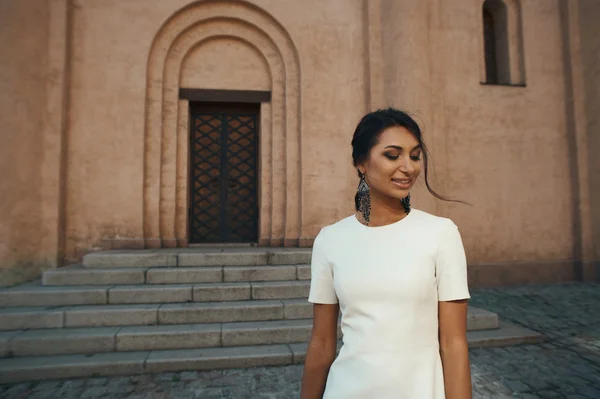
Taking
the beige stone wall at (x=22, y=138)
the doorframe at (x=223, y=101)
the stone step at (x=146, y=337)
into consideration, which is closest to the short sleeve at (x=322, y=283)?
the stone step at (x=146, y=337)

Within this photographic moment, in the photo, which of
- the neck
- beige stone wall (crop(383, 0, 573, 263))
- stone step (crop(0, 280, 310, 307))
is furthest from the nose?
beige stone wall (crop(383, 0, 573, 263))

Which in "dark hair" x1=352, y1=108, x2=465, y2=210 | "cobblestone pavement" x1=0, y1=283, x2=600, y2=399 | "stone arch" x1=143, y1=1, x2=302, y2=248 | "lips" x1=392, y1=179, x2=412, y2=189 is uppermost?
"stone arch" x1=143, y1=1, x2=302, y2=248

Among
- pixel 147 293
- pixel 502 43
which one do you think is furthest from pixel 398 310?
pixel 502 43

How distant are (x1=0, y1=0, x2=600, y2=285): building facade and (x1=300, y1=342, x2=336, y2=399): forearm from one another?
603cm

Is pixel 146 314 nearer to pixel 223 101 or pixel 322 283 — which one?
pixel 322 283

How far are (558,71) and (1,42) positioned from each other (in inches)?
446

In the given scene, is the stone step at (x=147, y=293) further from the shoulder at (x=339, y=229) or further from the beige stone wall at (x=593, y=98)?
the beige stone wall at (x=593, y=98)

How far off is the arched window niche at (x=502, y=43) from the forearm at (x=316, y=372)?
852cm

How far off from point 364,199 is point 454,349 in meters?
0.65

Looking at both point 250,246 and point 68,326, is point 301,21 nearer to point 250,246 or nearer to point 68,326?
point 250,246

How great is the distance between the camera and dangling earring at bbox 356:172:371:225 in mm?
1484

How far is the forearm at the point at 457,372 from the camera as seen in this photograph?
1.15m

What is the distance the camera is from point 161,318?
470 cm

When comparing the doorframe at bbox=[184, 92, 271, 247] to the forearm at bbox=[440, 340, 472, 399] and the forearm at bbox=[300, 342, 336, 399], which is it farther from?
the forearm at bbox=[440, 340, 472, 399]
